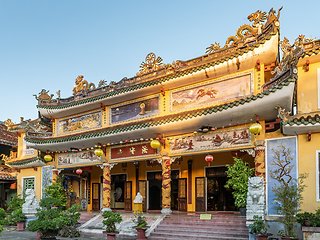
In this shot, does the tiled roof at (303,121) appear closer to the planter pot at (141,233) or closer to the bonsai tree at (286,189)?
the bonsai tree at (286,189)

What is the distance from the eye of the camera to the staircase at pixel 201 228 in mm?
8781

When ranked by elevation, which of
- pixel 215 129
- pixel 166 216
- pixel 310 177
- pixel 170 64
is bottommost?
pixel 166 216

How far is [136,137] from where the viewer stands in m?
12.1

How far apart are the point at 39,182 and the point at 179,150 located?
9054 millimetres

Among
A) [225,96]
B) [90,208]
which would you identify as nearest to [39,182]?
[90,208]

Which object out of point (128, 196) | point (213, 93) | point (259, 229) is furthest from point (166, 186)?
point (128, 196)

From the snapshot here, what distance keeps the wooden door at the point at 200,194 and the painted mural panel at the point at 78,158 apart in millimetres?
4617

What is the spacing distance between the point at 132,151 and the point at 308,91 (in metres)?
7.06

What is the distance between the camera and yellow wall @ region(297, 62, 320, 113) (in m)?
9.11

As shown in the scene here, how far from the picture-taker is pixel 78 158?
14406 millimetres

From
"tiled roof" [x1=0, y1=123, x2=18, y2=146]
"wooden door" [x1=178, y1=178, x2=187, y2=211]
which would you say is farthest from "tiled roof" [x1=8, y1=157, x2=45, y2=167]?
"wooden door" [x1=178, y1=178, x2=187, y2=211]

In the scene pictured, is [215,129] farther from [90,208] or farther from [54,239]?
[90,208]

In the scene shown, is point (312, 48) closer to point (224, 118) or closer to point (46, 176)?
point (224, 118)

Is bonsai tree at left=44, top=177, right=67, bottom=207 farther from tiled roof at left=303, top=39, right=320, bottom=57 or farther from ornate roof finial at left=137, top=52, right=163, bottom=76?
tiled roof at left=303, top=39, right=320, bottom=57
